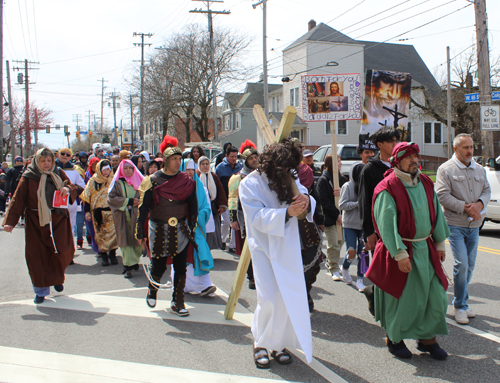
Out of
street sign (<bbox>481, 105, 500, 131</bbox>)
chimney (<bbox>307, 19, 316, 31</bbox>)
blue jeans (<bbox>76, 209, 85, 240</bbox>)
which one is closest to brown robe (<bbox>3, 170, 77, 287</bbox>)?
blue jeans (<bbox>76, 209, 85, 240</bbox>)

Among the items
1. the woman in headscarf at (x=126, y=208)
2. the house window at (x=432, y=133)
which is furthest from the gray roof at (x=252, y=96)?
the woman in headscarf at (x=126, y=208)

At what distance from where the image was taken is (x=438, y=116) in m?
35.6

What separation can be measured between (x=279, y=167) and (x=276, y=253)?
0.68 m

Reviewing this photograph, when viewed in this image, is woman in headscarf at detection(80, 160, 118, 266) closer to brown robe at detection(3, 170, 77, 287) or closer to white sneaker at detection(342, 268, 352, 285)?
brown robe at detection(3, 170, 77, 287)

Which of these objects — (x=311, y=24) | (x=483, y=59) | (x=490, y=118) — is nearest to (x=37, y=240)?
(x=490, y=118)

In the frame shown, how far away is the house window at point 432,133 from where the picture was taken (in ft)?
139

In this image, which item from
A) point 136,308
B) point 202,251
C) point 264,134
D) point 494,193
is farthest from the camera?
point 494,193

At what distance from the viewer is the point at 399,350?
12.9 ft

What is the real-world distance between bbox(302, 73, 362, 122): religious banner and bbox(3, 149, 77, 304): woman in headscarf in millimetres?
3480

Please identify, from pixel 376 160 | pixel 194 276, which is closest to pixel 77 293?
pixel 194 276

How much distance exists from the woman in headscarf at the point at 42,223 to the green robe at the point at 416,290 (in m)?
4.05

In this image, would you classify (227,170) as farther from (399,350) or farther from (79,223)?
(399,350)

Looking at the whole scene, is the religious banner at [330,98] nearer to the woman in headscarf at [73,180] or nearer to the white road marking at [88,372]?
the white road marking at [88,372]

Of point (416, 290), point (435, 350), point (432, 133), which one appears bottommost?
point (435, 350)
